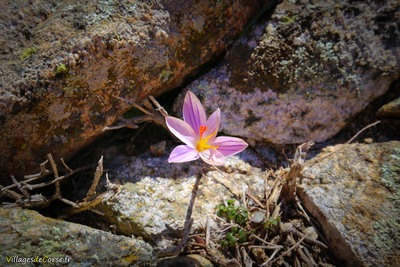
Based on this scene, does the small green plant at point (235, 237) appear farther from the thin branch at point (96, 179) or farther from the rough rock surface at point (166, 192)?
the thin branch at point (96, 179)

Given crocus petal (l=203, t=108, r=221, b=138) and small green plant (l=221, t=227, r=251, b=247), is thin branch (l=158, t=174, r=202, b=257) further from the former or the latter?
crocus petal (l=203, t=108, r=221, b=138)

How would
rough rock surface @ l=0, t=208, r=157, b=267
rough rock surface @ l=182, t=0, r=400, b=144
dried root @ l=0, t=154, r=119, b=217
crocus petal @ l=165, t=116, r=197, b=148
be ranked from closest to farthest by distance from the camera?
rough rock surface @ l=0, t=208, r=157, b=267 < dried root @ l=0, t=154, r=119, b=217 < crocus petal @ l=165, t=116, r=197, b=148 < rough rock surface @ l=182, t=0, r=400, b=144

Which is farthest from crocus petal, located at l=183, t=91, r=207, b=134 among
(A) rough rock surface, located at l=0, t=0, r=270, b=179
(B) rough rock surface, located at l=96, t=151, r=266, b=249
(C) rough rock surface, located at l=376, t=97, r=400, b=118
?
(C) rough rock surface, located at l=376, t=97, r=400, b=118

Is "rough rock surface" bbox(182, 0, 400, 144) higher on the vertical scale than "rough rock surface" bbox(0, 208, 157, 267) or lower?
higher

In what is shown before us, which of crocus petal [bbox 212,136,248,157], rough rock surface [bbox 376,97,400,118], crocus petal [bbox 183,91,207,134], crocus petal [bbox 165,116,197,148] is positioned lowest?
crocus petal [bbox 212,136,248,157]

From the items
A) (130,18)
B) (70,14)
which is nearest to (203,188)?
(130,18)

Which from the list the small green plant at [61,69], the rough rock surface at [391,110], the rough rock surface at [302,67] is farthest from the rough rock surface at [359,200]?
the small green plant at [61,69]
